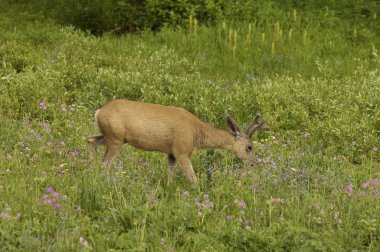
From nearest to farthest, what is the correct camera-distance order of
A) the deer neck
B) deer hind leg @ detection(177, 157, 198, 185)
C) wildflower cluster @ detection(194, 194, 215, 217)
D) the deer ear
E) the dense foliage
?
wildflower cluster @ detection(194, 194, 215, 217) < deer hind leg @ detection(177, 157, 198, 185) < the deer neck < the deer ear < the dense foliage

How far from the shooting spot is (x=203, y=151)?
10.2 m

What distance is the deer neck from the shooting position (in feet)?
31.1

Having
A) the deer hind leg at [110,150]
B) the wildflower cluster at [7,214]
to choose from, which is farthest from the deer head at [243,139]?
the wildflower cluster at [7,214]

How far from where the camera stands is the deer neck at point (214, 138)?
9477 mm

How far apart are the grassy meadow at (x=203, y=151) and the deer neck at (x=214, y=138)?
225 mm

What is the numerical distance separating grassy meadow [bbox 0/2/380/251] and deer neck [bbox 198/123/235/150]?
23 centimetres

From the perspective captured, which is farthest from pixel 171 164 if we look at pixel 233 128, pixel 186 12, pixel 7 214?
pixel 186 12

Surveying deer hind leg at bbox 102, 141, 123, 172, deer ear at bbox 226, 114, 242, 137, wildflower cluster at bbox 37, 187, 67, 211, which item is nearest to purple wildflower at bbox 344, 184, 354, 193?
deer ear at bbox 226, 114, 242, 137

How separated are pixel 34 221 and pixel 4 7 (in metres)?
16.0

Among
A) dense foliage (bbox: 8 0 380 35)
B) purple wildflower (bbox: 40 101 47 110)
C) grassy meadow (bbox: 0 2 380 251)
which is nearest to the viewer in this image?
grassy meadow (bbox: 0 2 380 251)

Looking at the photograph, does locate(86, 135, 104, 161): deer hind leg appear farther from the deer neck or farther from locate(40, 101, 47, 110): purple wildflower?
locate(40, 101, 47, 110): purple wildflower

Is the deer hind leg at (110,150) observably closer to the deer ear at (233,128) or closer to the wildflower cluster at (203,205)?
the deer ear at (233,128)

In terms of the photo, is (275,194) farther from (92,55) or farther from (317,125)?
(92,55)

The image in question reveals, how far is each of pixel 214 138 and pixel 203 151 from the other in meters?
0.60
